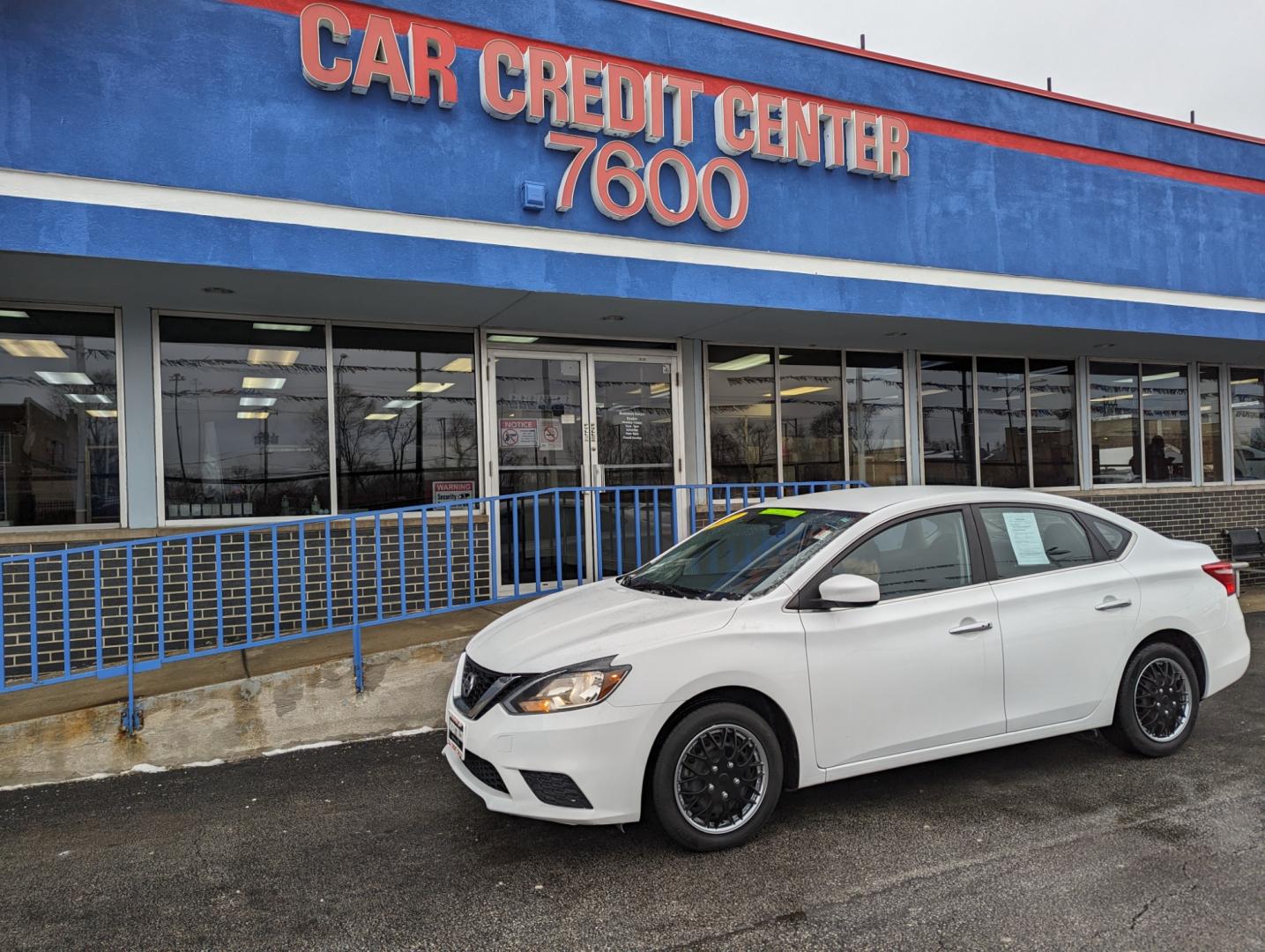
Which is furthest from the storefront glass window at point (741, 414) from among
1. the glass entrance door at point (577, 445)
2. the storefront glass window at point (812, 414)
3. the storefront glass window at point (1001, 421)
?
the storefront glass window at point (1001, 421)

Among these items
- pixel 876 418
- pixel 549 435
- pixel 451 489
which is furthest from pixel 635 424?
pixel 876 418

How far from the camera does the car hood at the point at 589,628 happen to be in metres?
3.85

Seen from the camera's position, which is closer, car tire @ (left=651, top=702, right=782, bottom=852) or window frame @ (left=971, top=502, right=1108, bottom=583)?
car tire @ (left=651, top=702, right=782, bottom=852)

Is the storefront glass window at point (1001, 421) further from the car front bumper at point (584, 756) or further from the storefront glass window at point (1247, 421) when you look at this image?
the car front bumper at point (584, 756)

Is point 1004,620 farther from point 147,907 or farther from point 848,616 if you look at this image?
point 147,907

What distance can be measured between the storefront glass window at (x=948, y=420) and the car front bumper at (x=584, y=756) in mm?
8466

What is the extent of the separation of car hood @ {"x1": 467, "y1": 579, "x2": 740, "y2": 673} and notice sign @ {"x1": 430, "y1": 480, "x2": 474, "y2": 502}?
13.9 ft

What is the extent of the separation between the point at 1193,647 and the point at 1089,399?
8338 mm

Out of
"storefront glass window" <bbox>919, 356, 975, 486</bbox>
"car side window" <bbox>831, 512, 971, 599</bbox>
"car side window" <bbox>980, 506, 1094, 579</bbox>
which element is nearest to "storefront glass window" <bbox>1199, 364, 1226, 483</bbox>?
"storefront glass window" <bbox>919, 356, 975, 486</bbox>

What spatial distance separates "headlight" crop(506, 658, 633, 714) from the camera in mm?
3707

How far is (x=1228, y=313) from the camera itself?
11.3m

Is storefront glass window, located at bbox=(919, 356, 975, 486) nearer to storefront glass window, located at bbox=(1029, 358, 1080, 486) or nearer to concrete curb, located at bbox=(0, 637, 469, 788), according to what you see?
storefront glass window, located at bbox=(1029, 358, 1080, 486)

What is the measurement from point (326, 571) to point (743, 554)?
328 centimetres

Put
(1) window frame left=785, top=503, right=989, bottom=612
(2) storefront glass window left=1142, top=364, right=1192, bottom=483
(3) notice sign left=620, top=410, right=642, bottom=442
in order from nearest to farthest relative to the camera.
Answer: (1) window frame left=785, top=503, right=989, bottom=612 → (3) notice sign left=620, top=410, right=642, bottom=442 → (2) storefront glass window left=1142, top=364, right=1192, bottom=483
